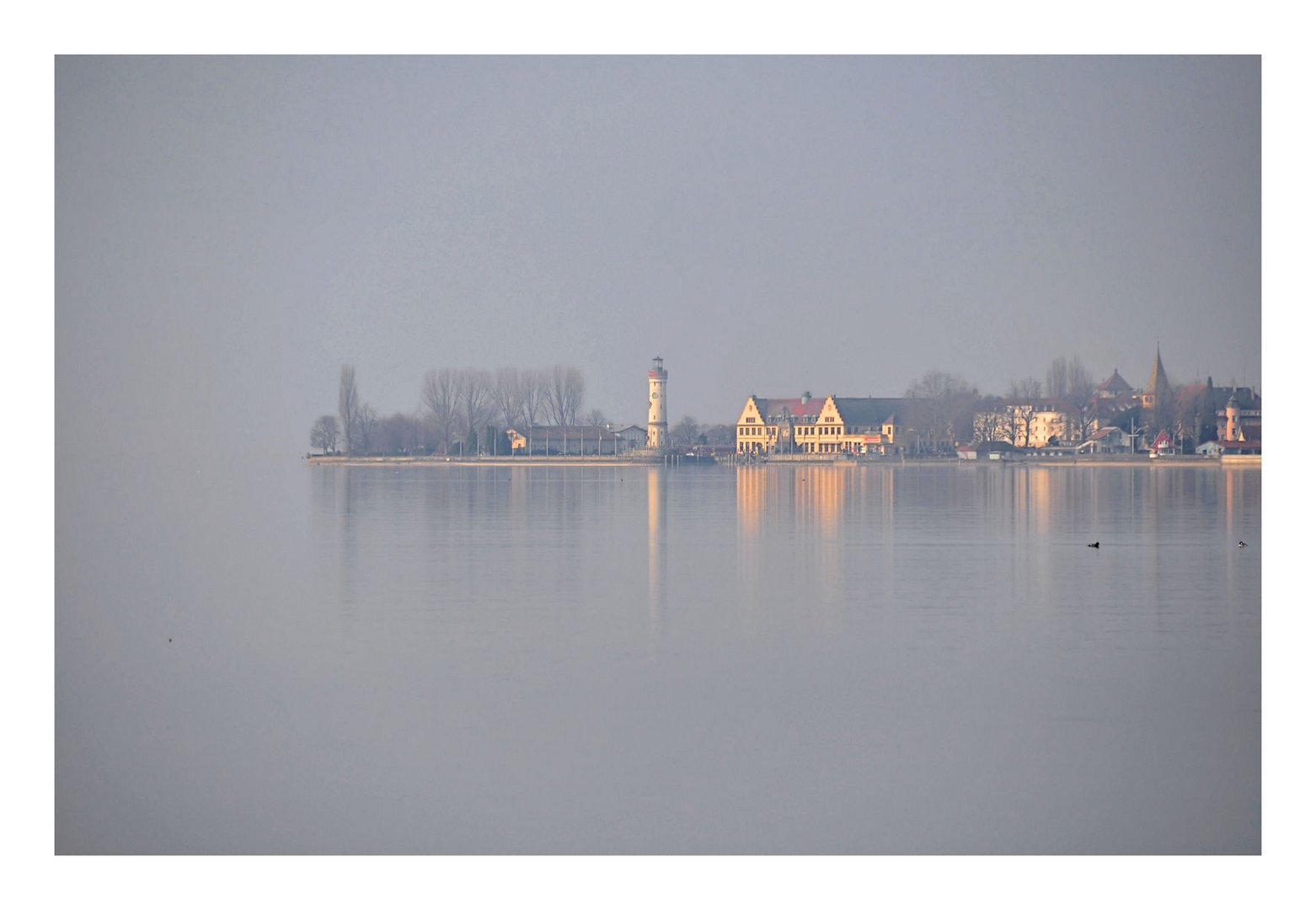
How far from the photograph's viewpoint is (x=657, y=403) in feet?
247

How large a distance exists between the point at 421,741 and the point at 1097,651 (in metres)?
4.40

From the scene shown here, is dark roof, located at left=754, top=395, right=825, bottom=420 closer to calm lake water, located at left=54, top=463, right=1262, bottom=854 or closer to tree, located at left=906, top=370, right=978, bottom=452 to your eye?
tree, located at left=906, top=370, right=978, bottom=452

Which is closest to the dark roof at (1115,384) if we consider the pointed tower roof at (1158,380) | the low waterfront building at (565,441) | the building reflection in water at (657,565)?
the pointed tower roof at (1158,380)

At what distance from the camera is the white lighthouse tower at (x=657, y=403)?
2945 inches

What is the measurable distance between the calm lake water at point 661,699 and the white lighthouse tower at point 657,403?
193 feet

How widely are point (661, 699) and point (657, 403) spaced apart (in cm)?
6788

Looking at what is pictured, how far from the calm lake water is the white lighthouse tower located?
5872cm

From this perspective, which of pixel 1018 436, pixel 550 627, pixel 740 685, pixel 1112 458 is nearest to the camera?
pixel 740 685

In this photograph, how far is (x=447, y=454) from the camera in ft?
225

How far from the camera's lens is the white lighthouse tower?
74.8 m

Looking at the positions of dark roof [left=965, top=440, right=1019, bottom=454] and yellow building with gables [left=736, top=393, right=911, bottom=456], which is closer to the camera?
dark roof [left=965, top=440, right=1019, bottom=454]

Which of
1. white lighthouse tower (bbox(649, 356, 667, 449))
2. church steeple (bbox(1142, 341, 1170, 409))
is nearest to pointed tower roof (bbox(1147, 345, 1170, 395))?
church steeple (bbox(1142, 341, 1170, 409))
